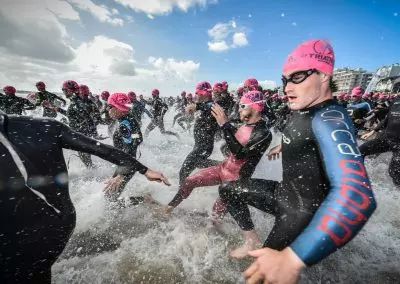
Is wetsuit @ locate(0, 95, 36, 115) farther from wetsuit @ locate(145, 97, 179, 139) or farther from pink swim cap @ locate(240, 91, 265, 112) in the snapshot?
pink swim cap @ locate(240, 91, 265, 112)

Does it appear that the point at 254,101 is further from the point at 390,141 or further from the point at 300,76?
the point at 390,141

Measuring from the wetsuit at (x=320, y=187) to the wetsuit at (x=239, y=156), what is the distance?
3.75ft

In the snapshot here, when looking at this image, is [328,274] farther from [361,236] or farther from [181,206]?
[181,206]

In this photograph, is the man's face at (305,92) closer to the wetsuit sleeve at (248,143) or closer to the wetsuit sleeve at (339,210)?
the wetsuit sleeve at (339,210)

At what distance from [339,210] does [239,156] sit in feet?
7.64

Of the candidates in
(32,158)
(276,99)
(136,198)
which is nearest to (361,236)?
(136,198)

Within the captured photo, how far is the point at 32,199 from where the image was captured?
1.47 meters

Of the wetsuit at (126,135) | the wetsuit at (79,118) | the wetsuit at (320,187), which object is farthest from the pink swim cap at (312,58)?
the wetsuit at (79,118)

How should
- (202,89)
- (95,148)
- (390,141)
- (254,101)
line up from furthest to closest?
A: (202,89), (390,141), (254,101), (95,148)

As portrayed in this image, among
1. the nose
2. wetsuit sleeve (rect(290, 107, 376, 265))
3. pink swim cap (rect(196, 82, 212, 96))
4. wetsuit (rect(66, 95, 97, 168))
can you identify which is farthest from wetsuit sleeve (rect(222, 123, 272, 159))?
wetsuit (rect(66, 95, 97, 168))

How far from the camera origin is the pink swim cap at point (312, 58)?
1.88m

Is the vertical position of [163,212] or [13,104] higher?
[13,104]

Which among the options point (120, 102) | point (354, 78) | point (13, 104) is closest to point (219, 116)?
point (120, 102)

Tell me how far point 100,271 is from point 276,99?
1541 cm
